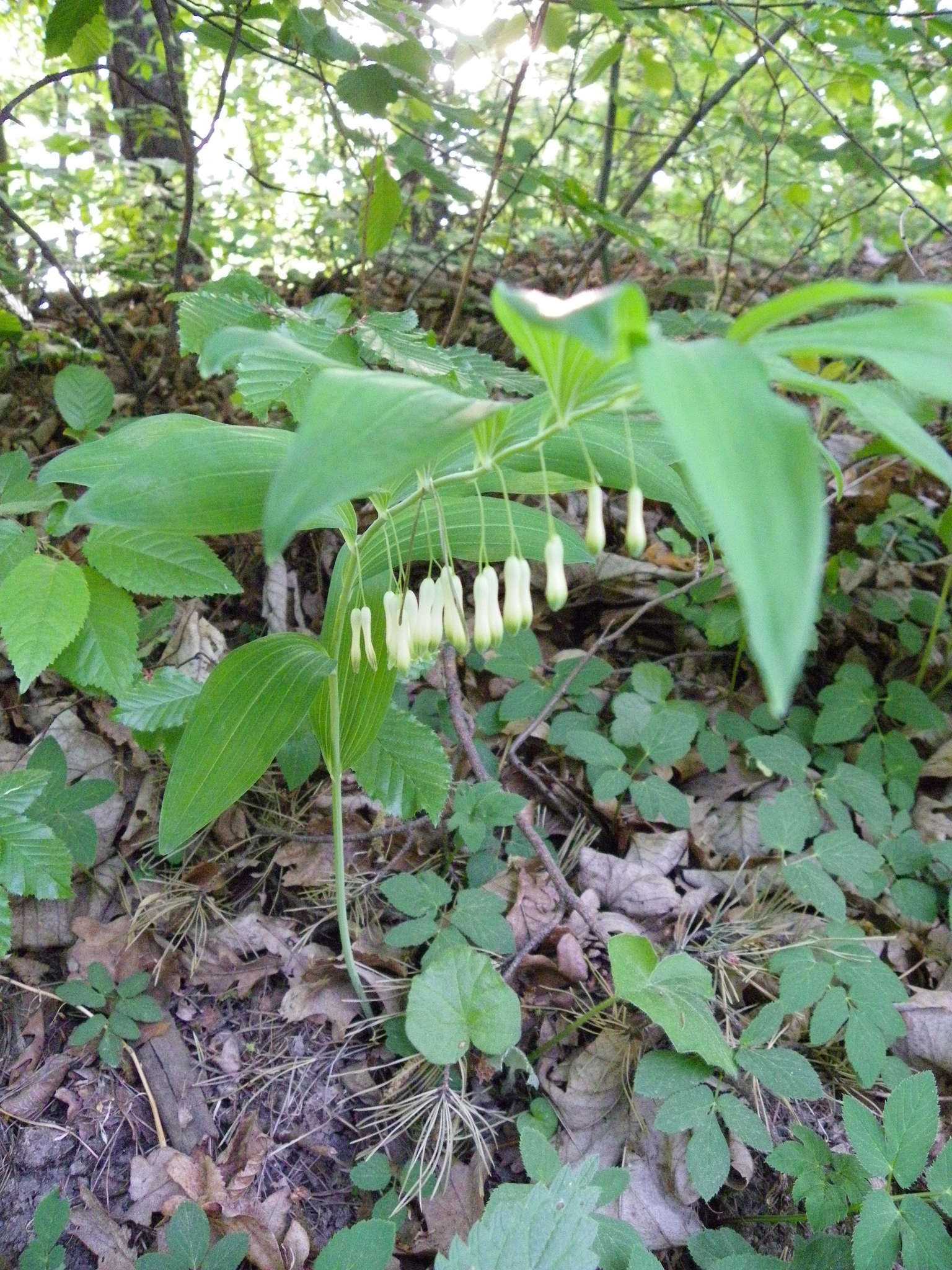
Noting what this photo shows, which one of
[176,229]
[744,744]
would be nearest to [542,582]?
[744,744]

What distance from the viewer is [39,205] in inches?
141

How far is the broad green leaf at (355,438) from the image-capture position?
A: 28.5 inches

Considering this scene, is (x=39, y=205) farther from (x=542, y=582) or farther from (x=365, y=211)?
(x=542, y=582)

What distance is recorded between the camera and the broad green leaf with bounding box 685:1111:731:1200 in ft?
5.04

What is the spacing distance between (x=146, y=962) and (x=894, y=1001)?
1887 millimetres

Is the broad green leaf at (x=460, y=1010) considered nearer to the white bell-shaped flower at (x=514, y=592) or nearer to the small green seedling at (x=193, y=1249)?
the small green seedling at (x=193, y=1249)

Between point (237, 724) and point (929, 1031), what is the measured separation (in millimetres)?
1857

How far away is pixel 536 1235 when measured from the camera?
1323 millimetres

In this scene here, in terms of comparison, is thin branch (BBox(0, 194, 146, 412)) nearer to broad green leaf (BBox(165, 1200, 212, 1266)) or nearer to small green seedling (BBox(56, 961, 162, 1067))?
small green seedling (BBox(56, 961, 162, 1067))

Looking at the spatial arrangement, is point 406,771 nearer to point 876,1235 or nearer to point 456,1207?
point 456,1207

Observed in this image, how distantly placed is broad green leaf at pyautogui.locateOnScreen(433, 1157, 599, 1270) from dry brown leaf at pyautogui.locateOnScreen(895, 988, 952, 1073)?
1034 millimetres

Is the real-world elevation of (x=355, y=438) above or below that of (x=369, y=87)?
below

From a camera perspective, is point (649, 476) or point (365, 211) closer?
point (649, 476)

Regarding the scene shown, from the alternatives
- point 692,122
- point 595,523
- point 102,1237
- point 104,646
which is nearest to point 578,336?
point 595,523
